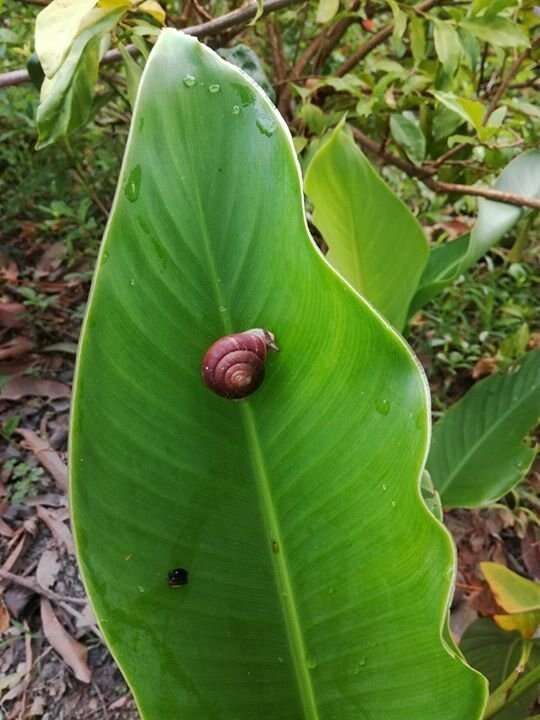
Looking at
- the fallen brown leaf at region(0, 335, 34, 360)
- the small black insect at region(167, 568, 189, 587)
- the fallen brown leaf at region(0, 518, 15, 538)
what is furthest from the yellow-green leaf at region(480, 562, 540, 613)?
the fallen brown leaf at region(0, 335, 34, 360)

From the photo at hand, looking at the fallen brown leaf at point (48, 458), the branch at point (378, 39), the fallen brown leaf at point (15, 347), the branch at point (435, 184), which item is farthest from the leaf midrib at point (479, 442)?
the fallen brown leaf at point (15, 347)

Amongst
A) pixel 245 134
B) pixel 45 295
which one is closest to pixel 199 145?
pixel 245 134

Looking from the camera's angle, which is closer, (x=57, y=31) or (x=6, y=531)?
(x=57, y=31)

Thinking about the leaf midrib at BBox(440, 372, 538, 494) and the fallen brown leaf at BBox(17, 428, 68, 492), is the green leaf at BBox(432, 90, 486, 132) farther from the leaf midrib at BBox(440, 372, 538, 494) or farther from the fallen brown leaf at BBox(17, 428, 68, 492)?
the fallen brown leaf at BBox(17, 428, 68, 492)

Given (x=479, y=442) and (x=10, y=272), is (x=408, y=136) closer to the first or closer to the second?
(x=479, y=442)

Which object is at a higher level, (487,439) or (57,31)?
(57,31)

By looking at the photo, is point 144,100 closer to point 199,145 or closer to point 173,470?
point 199,145

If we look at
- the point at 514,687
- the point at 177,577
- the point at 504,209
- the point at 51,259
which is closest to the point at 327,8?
the point at 504,209
